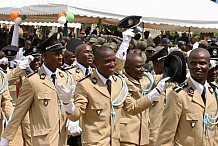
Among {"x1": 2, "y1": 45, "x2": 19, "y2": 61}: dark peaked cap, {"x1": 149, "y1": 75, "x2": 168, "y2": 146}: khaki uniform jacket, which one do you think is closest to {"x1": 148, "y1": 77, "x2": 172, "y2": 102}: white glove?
{"x1": 149, "y1": 75, "x2": 168, "y2": 146}: khaki uniform jacket

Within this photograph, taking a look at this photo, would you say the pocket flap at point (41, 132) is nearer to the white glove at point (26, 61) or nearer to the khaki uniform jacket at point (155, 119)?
the white glove at point (26, 61)

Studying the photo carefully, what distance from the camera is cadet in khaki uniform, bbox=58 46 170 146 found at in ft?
20.0

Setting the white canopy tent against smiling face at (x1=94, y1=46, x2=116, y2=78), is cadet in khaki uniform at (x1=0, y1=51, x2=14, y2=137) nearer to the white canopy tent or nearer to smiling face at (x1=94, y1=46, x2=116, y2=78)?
smiling face at (x1=94, y1=46, x2=116, y2=78)

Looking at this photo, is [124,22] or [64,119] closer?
[64,119]

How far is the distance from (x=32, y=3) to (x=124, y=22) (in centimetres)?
702

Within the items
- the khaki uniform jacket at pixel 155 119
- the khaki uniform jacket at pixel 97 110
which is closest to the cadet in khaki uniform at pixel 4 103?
the khaki uniform jacket at pixel 155 119

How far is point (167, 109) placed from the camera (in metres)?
5.30

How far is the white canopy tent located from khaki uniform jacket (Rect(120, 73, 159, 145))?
595cm

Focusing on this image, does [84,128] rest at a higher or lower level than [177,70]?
lower

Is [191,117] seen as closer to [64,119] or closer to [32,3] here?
[64,119]

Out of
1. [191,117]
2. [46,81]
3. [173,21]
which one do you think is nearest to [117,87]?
[46,81]

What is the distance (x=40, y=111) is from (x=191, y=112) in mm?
1944

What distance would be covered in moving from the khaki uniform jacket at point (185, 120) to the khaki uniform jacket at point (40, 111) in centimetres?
160

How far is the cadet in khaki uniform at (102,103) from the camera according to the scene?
6.08 metres
